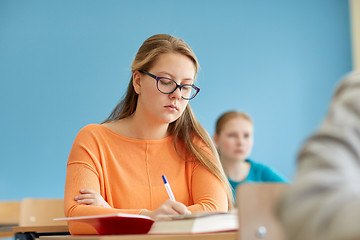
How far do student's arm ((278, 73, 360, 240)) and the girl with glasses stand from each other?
108 cm

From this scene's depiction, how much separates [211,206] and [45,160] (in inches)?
100

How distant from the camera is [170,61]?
1.64 m

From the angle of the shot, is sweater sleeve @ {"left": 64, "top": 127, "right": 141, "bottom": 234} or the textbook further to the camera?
sweater sleeve @ {"left": 64, "top": 127, "right": 141, "bottom": 234}

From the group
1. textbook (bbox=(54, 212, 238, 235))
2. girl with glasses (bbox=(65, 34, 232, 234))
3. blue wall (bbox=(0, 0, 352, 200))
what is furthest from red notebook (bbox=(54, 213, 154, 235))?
blue wall (bbox=(0, 0, 352, 200))

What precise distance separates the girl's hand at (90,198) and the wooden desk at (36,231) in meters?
0.25

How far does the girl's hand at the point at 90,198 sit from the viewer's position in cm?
143

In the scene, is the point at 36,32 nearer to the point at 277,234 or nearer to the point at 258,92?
the point at 258,92

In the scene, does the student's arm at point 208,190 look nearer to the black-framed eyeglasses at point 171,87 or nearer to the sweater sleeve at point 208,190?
the sweater sleeve at point 208,190

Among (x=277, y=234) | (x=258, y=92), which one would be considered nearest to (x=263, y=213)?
(x=277, y=234)

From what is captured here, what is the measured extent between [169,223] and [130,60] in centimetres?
321

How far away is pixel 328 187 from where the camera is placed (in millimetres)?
397

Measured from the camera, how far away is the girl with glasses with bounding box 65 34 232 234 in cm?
158

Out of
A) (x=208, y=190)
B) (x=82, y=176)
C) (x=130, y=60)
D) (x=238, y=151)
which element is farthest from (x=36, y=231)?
(x=130, y=60)

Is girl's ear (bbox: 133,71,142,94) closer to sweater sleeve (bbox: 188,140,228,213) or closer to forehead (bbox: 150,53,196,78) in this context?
forehead (bbox: 150,53,196,78)
